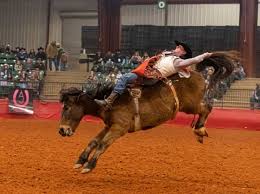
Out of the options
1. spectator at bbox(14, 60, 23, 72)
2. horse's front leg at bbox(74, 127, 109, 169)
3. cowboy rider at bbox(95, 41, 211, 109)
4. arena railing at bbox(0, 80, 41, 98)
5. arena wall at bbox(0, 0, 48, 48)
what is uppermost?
arena wall at bbox(0, 0, 48, 48)

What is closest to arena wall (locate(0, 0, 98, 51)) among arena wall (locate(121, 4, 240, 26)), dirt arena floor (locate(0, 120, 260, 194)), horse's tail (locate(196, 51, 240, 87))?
arena wall (locate(121, 4, 240, 26))

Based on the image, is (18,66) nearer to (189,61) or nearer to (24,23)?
(24,23)

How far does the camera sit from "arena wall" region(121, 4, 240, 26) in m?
33.2

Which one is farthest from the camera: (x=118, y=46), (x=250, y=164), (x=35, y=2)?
(x=35, y=2)

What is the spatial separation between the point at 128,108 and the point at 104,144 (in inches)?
28.4

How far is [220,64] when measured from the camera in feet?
29.4

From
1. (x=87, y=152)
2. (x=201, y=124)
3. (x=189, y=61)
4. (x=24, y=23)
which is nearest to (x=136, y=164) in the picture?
(x=201, y=124)

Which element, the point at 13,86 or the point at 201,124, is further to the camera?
the point at 13,86

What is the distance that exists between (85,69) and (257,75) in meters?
11.4

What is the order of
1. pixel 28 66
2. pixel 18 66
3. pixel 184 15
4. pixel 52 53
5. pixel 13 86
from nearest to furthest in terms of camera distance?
pixel 13 86, pixel 18 66, pixel 28 66, pixel 52 53, pixel 184 15

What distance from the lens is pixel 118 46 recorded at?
1276 inches

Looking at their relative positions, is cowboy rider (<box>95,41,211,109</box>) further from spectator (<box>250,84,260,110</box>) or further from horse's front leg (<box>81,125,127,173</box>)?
spectator (<box>250,84,260,110</box>)

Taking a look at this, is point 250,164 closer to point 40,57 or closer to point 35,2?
point 40,57

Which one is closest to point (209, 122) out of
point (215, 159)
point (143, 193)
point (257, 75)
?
point (215, 159)
